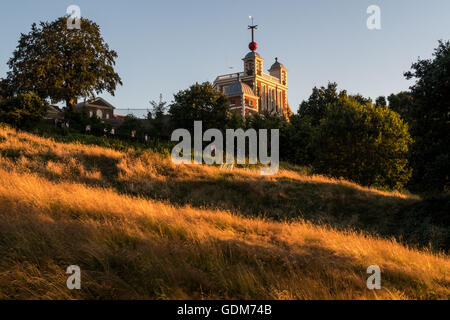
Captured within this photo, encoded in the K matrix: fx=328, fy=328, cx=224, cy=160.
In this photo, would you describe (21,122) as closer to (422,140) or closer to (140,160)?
(140,160)

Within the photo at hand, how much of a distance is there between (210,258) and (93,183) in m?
13.3

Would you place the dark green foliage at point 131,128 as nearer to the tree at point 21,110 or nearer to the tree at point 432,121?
the tree at point 21,110

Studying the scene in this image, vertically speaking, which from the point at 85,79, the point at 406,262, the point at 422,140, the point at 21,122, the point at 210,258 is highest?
the point at 85,79

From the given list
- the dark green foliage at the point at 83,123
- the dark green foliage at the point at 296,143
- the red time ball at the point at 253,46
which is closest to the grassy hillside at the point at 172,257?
the dark green foliage at the point at 83,123

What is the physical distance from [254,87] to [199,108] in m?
33.9

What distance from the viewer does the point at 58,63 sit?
4062cm

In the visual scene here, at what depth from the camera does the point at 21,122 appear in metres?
29.6

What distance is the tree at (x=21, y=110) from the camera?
28.8 meters

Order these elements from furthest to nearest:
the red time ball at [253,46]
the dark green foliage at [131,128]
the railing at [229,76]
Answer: the red time ball at [253,46] < the railing at [229,76] < the dark green foliage at [131,128]

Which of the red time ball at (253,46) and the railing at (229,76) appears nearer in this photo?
the railing at (229,76)

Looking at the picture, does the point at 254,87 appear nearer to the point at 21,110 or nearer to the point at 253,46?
the point at 253,46

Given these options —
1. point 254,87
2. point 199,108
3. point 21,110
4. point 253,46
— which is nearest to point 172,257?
point 21,110

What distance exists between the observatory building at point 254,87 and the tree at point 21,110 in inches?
1433
